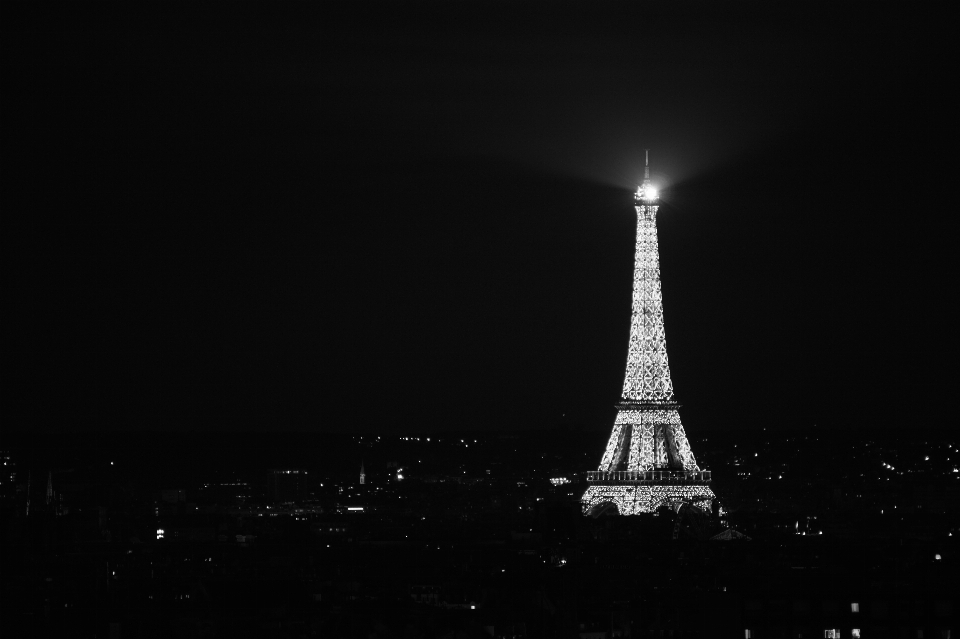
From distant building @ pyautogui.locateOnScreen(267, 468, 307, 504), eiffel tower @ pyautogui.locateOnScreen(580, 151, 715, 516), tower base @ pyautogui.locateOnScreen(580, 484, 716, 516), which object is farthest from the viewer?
distant building @ pyautogui.locateOnScreen(267, 468, 307, 504)

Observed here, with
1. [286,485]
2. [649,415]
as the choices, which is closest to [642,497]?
[649,415]

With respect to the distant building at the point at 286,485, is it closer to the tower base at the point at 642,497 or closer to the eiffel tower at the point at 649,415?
the tower base at the point at 642,497

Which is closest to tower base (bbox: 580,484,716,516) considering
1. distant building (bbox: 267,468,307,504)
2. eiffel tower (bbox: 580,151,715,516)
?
eiffel tower (bbox: 580,151,715,516)

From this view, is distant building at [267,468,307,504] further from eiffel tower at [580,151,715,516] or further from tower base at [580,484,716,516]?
eiffel tower at [580,151,715,516]

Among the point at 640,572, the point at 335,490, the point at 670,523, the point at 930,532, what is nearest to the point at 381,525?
the point at 670,523

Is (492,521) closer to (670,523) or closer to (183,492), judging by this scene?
(670,523)

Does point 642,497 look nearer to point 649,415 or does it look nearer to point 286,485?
point 649,415
